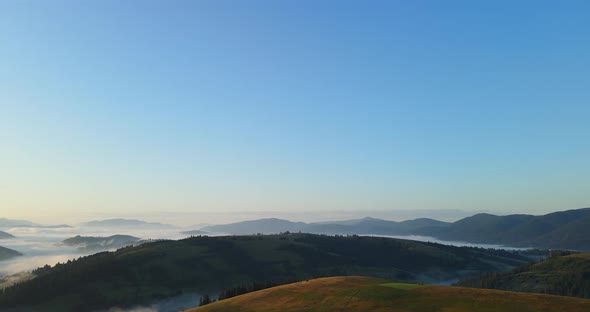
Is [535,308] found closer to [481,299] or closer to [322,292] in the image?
[481,299]

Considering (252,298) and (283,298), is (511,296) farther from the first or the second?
(252,298)

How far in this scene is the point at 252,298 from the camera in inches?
3482

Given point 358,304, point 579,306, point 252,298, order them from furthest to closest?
point 252,298 < point 358,304 < point 579,306

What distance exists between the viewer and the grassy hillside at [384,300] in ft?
213

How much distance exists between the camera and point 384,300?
73.1 meters

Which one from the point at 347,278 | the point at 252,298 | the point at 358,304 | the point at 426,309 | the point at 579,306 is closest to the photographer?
the point at 579,306

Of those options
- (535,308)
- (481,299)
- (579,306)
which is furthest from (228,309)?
(579,306)

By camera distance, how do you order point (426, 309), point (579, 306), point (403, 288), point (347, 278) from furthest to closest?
1. point (347, 278)
2. point (403, 288)
3. point (426, 309)
4. point (579, 306)

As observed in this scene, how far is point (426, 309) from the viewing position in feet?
218

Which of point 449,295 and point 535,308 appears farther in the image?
point 449,295

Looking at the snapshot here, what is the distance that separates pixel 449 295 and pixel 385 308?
12.2 m

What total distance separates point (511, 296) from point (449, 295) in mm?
9206

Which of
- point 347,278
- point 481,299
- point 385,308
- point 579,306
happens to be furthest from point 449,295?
point 347,278

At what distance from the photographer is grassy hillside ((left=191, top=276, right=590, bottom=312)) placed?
6500 cm
